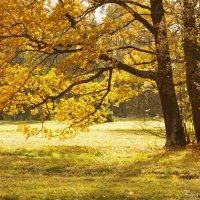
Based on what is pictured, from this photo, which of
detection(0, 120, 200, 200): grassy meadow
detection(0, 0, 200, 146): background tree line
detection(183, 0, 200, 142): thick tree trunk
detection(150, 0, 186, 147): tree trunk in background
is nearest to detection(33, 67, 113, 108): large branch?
detection(0, 0, 200, 146): background tree line

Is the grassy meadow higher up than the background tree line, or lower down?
lower down

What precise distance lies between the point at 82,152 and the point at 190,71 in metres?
5.30

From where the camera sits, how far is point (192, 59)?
16.5 metres

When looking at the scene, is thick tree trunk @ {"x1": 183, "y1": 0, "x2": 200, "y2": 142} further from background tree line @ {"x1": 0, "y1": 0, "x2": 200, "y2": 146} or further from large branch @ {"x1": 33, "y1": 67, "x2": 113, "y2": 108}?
large branch @ {"x1": 33, "y1": 67, "x2": 113, "y2": 108}

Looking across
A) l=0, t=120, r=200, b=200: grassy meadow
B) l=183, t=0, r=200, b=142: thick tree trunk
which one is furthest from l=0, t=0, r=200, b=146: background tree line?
l=0, t=120, r=200, b=200: grassy meadow

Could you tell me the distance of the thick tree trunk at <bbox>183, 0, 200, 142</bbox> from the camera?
1463cm

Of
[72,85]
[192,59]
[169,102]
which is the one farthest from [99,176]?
[169,102]

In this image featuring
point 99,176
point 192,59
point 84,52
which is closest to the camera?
point 99,176

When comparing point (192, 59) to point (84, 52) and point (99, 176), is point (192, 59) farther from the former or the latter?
point (99, 176)

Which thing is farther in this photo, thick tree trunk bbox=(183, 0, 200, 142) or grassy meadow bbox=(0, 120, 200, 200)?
thick tree trunk bbox=(183, 0, 200, 142)

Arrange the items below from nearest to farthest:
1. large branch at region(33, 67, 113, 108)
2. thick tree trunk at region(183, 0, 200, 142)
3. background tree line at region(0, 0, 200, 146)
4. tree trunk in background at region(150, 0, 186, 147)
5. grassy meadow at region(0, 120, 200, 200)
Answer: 1. grassy meadow at region(0, 120, 200, 200)
2. thick tree trunk at region(183, 0, 200, 142)
3. background tree line at region(0, 0, 200, 146)
4. large branch at region(33, 67, 113, 108)
5. tree trunk in background at region(150, 0, 186, 147)

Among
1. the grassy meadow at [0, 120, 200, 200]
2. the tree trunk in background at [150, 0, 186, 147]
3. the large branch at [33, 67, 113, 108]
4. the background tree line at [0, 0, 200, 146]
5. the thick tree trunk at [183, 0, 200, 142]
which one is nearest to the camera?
the grassy meadow at [0, 120, 200, 200]

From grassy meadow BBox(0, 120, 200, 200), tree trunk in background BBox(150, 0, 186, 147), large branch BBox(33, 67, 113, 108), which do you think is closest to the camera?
grassy meadow BBox(0, 120, 200, 200)

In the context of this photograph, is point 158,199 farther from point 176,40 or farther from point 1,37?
point 1,37
